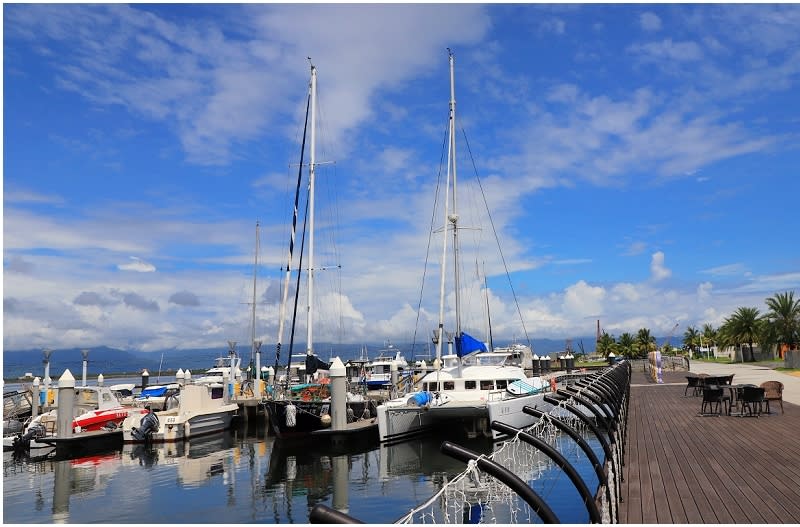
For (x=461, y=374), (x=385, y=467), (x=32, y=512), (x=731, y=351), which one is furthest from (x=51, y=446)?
(x=731, y=351)

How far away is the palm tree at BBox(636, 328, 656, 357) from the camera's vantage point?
9894 centimetres

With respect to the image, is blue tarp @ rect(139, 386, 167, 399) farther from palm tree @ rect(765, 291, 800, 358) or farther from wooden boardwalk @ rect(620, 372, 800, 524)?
palm tree @ rect(765, 291, 800, 358)

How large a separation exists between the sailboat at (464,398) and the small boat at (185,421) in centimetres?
1002

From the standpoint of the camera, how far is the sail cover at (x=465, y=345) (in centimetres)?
2931

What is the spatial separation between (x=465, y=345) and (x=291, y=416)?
29.0ft

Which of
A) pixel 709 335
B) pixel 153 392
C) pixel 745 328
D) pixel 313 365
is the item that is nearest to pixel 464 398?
pixel 313 365

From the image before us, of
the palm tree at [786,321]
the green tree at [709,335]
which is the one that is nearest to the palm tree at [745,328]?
the palm tree at [786,321]

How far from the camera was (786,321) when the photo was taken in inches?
2484

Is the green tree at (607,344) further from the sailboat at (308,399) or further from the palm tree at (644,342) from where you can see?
the sailboat at (308,399)

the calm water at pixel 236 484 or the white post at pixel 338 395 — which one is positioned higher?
the white post at pixel 338 395

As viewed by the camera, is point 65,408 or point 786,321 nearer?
point 65,408

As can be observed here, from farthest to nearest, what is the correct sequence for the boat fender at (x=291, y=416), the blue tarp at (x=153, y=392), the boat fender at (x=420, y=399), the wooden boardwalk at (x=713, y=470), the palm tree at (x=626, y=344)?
the palm tree at (x=626, y=344), the blue tarp at (x=153, y=392), the boat fender at (x=291, y=416), the boat fender at (x=420, y=399), the wooden boardwalk at (x=713, y=470)

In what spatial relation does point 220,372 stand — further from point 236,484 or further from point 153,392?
point 236,484

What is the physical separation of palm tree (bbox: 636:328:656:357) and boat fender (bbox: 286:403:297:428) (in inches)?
3294
